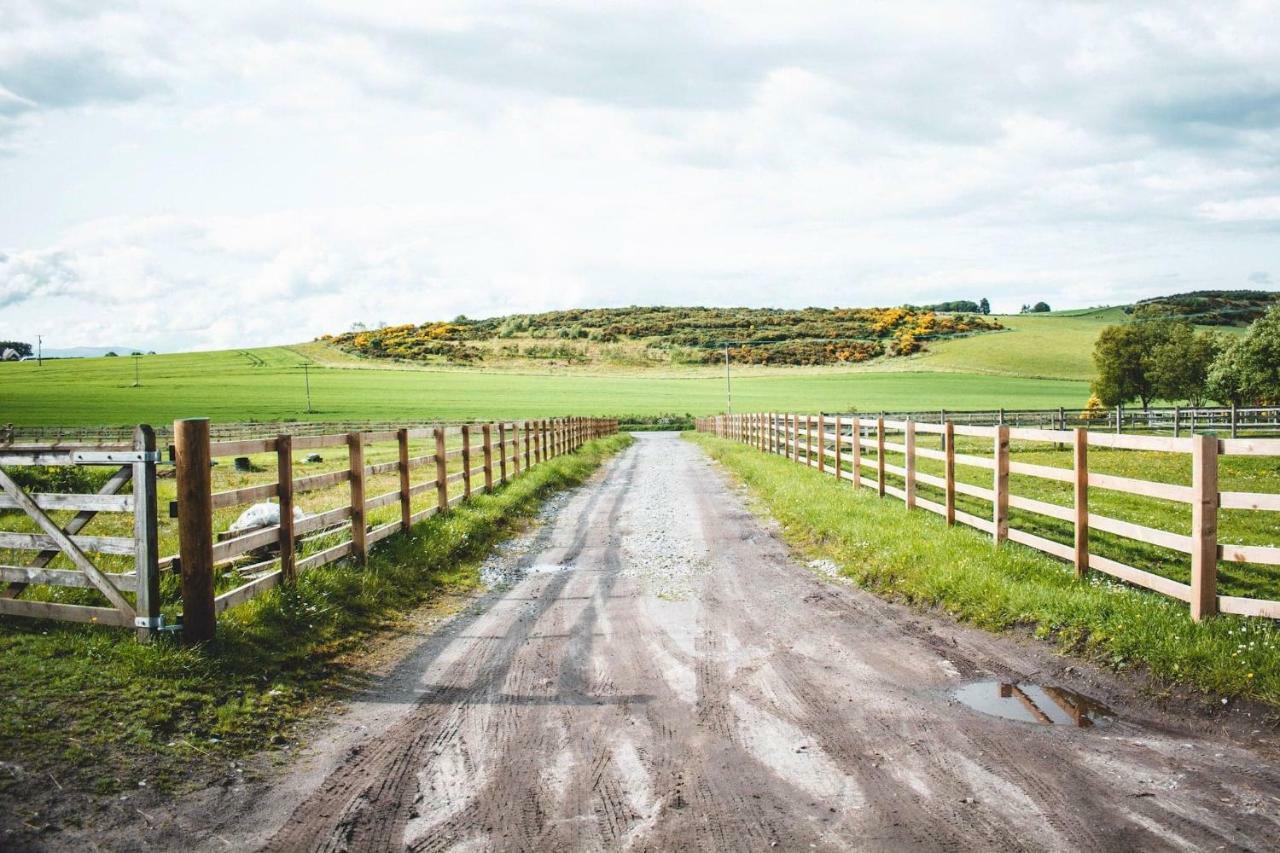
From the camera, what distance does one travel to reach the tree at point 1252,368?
42.8 metres

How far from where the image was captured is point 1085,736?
4531 millimetres

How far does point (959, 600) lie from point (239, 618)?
589cm

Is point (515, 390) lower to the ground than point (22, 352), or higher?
lower

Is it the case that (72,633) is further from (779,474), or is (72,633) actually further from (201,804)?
(779,474)

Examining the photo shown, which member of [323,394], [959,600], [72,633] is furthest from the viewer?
[323,394]

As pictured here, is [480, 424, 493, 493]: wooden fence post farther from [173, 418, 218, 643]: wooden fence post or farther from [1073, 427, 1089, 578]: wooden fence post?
[1073, 427, 1089, 578]: wooden fence post

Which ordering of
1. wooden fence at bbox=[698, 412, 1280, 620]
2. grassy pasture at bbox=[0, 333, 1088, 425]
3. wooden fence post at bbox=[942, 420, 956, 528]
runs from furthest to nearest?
grassy pasture at bbox=[0, 333, 1088, 425], wooden fence post at bbox=[942, 420, 956, 528], wooden fence at bbox=[698, 412, 1280, 620]

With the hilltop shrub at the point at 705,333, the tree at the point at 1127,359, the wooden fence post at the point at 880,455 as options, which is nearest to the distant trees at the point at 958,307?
the hilltop shrub at the point at 705,333

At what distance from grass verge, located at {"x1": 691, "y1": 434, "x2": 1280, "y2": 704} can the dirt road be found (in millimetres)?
339

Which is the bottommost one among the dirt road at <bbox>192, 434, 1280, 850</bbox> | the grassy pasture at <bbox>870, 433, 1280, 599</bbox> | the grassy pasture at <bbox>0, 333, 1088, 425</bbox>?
the grassy pasture at <bbox>870, 433, 1280, 599</bbox>

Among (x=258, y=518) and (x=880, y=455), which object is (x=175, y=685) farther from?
(x=880, y=455)

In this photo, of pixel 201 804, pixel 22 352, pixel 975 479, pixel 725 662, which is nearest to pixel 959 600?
pixel 725 662

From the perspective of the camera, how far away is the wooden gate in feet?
18.5

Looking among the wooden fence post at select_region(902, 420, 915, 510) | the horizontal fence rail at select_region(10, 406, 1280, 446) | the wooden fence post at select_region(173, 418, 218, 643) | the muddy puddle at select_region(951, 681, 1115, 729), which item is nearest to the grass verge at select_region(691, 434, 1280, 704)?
the wooden fence post at select_region(902, 420, 915, 510)
